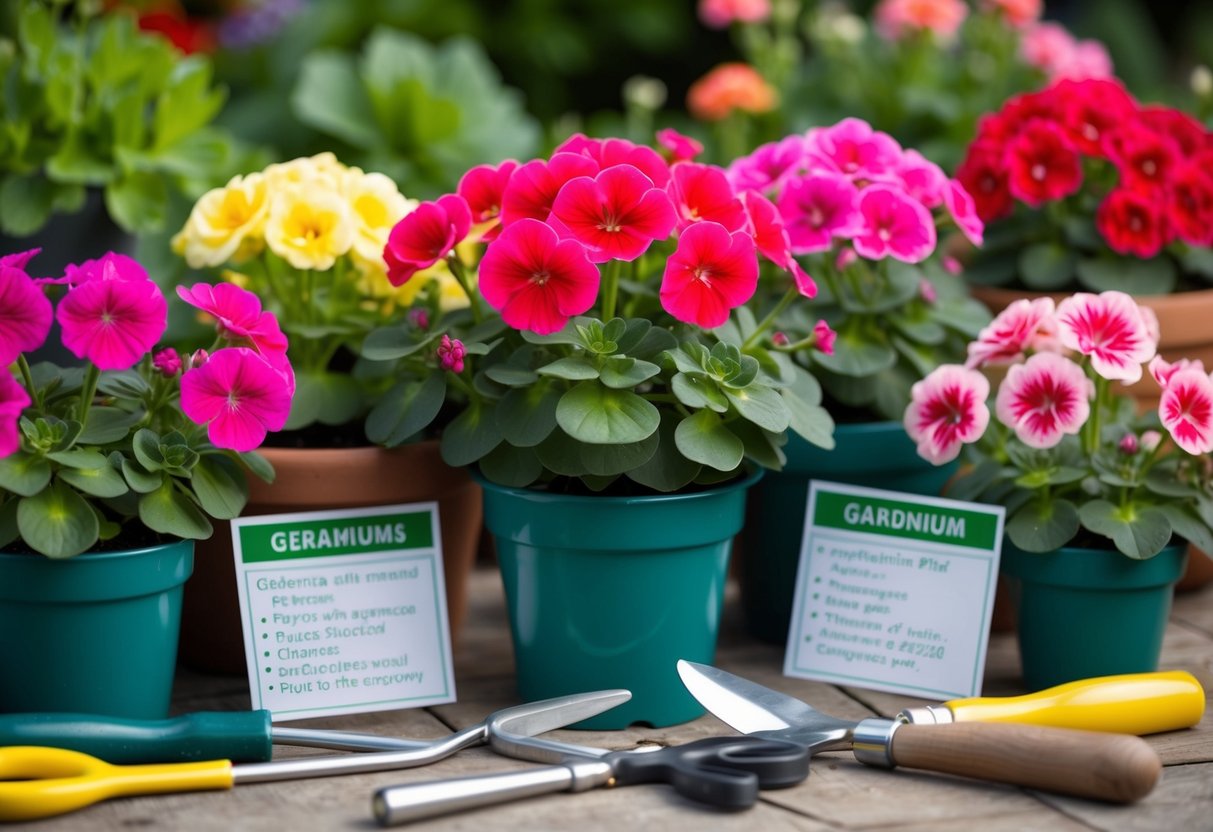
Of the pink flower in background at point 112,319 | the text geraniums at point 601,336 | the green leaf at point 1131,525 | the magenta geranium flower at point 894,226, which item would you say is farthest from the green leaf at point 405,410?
the green leaf at point 1131,525

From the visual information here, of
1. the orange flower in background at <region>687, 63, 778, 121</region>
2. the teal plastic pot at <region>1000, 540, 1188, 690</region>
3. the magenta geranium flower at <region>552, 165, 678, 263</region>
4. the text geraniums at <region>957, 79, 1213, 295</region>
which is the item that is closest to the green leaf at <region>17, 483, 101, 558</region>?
the magenta geranium flower at <region>552, 165, 678, 263</region>

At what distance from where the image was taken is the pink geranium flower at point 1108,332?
167 centimetres

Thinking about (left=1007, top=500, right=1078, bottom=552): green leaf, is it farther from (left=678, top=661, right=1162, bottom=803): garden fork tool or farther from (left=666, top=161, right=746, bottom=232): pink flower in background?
(left=666, top=161, right=746, bottom=232): pink flower in background

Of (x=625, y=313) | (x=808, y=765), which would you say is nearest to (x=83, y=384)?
(x=625, y=313)

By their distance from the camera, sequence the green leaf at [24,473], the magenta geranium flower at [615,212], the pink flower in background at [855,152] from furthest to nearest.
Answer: the pink flower in background at [855,152]
the magenta geranium flower at [615,212]
the green leaf at [24,473]

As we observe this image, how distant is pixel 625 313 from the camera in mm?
1760

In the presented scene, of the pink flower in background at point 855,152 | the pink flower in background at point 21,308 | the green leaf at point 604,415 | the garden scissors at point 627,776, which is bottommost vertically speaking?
the garden scissors at point 627,776

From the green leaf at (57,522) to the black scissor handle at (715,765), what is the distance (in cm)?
58

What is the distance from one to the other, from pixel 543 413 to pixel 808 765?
47cm

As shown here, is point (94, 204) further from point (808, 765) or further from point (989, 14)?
point (989, 14)

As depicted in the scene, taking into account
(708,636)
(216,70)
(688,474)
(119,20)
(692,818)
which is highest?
(216,70)

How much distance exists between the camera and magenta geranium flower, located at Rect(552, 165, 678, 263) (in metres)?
1.55

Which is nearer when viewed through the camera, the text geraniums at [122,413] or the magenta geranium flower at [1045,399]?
the text geraniums at [122,413]

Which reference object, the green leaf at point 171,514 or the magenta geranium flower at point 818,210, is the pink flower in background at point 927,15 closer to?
the magenta geranium flower at point 818,210
